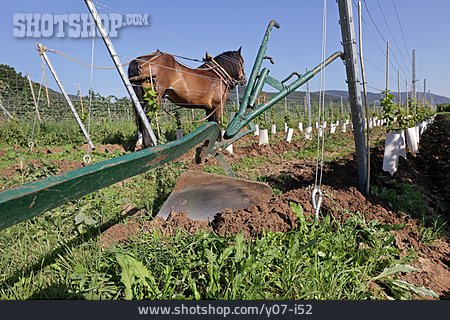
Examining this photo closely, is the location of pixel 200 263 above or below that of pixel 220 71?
below

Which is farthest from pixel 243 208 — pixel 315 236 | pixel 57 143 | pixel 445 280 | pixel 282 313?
pixel 57 143

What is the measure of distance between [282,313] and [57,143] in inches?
376

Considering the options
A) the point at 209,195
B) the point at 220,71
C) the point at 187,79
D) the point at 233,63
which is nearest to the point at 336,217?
the point at 209,195

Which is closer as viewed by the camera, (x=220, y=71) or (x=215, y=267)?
(x=215, y=267)

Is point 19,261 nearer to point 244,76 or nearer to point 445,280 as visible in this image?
point 445,280

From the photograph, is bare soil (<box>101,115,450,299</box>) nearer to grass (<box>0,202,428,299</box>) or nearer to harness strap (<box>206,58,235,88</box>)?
grass (<box>0,202,428,299</box>)

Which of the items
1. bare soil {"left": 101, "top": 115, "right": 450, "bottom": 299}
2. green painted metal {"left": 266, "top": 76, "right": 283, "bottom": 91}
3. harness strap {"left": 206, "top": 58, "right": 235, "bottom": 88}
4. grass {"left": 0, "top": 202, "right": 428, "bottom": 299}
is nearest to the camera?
grass {"left": 0, "top": 202, "right": 428, "bottom": 299}

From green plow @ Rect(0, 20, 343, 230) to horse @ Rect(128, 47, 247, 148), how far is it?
3.82 metres

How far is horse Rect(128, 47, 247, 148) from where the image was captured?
7.36 meters

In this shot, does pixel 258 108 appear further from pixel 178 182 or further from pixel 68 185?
pixel 68 185

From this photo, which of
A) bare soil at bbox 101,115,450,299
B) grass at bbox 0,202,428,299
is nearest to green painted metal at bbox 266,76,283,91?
bare soil at bbox 101,115,450,299

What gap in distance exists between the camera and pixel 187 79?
25.8ft

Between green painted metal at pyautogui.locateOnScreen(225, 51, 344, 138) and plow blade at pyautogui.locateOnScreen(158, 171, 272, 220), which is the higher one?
green painted metal at pyautogui.locateOnScreen(225, 51, 344, 138)

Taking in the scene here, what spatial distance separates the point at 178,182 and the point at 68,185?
1705 millimetres
